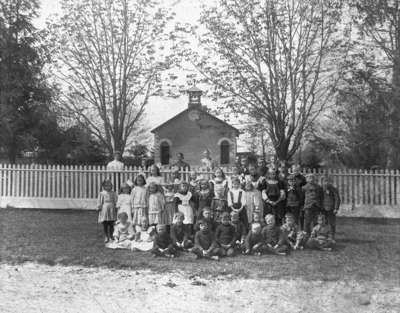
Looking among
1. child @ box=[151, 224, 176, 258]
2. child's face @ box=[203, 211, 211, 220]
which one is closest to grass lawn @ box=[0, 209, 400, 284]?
child @ box=[151, 224, 176, 258]

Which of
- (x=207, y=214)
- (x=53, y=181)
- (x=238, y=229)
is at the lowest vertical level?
(x=238, y=229)

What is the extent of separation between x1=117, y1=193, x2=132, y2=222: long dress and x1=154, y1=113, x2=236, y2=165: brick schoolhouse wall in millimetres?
18748

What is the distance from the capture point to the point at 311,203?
27.4 ft

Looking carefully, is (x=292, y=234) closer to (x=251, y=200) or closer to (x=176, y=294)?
(x=251, y=200)

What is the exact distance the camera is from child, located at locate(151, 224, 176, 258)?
7.23m

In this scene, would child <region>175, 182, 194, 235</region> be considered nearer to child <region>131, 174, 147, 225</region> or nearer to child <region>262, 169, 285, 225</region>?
child <region>131, 174, 147, 225</region>

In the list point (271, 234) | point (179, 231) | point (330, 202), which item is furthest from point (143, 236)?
point (330, 202)

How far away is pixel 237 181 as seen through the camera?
27.6ft

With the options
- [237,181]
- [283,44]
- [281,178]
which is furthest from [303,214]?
[283,44]

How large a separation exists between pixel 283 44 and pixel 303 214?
588 cm

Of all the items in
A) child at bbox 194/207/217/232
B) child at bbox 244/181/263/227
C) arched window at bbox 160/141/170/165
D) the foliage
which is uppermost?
the foliage

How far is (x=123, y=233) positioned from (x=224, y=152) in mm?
21111

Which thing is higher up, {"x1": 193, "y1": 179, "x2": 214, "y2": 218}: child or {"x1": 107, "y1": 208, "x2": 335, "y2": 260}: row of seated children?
{"x1": 193, "y1": 179, "x2": 214, "y2": 218}: child

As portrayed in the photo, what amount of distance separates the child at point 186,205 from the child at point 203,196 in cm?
16
